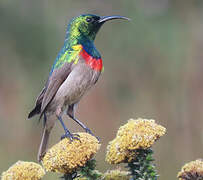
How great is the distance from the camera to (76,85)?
120 inches

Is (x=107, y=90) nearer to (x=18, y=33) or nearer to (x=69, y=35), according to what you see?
(x=18, y=33)

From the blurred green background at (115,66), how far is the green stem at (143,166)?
3577 mm

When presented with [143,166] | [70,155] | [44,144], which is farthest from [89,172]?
[44,144]

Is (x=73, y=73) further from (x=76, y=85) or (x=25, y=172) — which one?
(x=25, y=172)

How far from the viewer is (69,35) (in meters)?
3.29

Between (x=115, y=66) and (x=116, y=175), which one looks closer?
(x=116, y=175)

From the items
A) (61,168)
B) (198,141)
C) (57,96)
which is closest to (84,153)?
(61,168)

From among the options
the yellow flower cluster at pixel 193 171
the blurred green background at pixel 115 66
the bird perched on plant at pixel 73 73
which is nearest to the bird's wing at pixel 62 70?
the bird perched on plant at pixel 73 73

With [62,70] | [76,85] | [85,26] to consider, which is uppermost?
[85,26]

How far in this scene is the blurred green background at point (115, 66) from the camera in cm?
571

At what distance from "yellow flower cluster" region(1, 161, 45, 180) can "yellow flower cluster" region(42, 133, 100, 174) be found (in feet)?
0.16

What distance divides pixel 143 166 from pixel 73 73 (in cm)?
137

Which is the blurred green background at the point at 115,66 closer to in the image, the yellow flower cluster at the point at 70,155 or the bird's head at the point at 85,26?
the bird's head at the point at 85,26

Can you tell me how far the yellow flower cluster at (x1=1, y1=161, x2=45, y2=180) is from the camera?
1.93 metres
